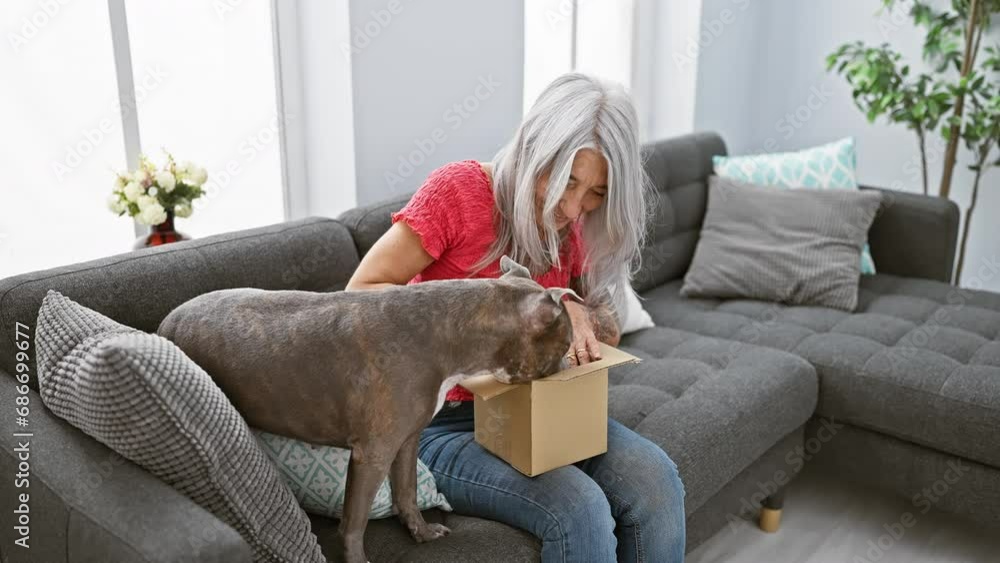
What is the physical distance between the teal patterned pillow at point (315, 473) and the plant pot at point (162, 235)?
784 mm

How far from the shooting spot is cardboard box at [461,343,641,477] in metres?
1.43

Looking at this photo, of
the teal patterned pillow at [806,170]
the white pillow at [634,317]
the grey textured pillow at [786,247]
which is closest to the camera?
the white pillow at [634,317]

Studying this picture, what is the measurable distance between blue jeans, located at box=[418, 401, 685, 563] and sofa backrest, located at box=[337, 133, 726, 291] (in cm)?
116

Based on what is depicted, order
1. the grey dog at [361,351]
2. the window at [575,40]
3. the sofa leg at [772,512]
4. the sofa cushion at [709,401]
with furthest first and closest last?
the window at [575,40] → the sofa leg at [772,512] → the sofa cushion at [709,401] → the grey dog at [361,351]

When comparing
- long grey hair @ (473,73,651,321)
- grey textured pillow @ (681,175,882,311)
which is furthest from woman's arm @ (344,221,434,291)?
grey textured pillow @ (681,175,882,311)

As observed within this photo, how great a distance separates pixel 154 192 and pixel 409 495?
3.22 feet

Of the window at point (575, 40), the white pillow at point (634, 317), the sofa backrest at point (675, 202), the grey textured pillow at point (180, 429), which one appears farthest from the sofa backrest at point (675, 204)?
the grey textured pillow at point (180, 429)

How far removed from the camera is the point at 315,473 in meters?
1.44

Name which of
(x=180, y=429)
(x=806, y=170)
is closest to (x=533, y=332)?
(x=180, y=429)

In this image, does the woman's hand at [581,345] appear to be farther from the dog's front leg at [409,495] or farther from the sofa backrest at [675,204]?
the sofa backrest at [675,204]

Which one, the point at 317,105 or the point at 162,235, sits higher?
the point at 317,105

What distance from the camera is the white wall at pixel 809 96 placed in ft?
11.9

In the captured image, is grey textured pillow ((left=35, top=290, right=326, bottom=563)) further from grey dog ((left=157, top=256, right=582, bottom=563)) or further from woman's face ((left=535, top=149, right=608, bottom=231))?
woman's face ((left=535, top=149, right=608, bottom=231))

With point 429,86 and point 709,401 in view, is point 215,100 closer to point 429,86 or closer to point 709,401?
point 429,86
